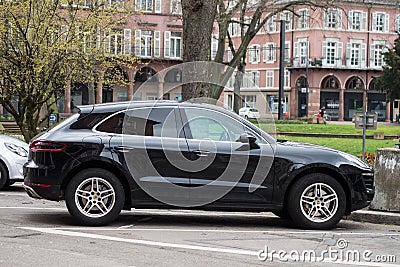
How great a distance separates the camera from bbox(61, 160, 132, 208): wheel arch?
10171mm

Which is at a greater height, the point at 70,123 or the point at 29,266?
the point at 70,123

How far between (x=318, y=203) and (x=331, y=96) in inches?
2826

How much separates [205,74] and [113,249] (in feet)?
35.3

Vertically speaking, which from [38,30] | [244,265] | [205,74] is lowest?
[244,265]

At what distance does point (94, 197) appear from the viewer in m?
10.1

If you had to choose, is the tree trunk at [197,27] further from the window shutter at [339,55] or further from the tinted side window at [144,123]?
the window shutter at [339,55]

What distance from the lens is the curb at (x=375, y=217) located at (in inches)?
449

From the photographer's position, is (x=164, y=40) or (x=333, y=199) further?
(x=164, y=40)

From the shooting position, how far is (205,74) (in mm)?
18797

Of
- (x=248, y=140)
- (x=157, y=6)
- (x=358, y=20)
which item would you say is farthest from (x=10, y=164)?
(x=358, y=20)

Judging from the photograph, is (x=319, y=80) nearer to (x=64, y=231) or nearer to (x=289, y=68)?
(x=289, y=68)

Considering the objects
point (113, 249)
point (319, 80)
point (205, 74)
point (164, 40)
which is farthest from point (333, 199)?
point (319, 80)

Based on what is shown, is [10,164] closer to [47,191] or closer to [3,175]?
[3,175]

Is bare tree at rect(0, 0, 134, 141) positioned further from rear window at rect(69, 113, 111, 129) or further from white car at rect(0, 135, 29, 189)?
rear window at rect(69, 113, 111, 129)
